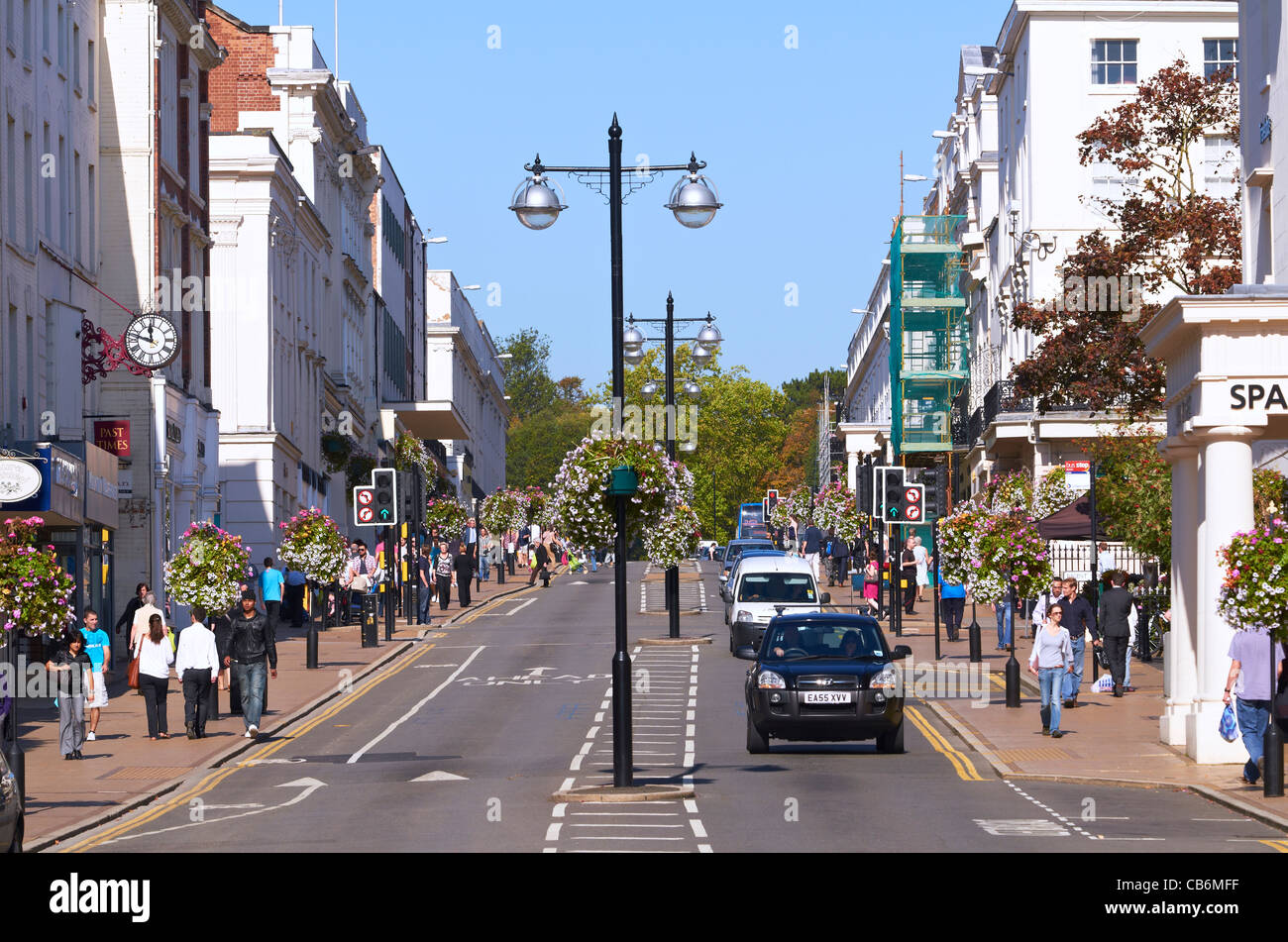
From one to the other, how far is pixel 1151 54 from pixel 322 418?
29.2 m

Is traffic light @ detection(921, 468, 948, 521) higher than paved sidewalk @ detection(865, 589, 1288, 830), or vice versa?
traffic light @ detection(921, 468, 948, 521)

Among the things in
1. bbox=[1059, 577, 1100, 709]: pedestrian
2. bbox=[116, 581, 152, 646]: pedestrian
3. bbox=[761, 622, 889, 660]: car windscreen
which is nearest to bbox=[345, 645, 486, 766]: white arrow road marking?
bbox=[116, 581, 152, 646]: pedestrian

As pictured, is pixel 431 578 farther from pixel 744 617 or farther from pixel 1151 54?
pixel 1151 54

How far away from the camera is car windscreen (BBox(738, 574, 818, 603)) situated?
39.5m

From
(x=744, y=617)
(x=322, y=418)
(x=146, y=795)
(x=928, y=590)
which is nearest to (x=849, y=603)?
(x=928, y=590)

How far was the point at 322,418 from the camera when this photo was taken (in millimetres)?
70625

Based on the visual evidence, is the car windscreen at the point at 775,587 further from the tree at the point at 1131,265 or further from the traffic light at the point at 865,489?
the traffic light at the point at 865,489

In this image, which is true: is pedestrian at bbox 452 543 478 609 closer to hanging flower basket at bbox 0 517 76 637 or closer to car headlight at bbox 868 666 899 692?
car headlight at bbox 868 666 899 692

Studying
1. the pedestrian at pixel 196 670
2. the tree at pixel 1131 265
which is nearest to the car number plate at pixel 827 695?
the pedestrian at pixel 196 670

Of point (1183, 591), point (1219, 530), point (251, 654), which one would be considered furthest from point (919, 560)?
point (1219, 530)

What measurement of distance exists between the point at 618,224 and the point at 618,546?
12.9 ft

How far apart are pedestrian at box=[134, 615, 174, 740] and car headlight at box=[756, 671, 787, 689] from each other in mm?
8226

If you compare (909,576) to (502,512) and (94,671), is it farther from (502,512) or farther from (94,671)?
(502,512)

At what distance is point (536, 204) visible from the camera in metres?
21.9
